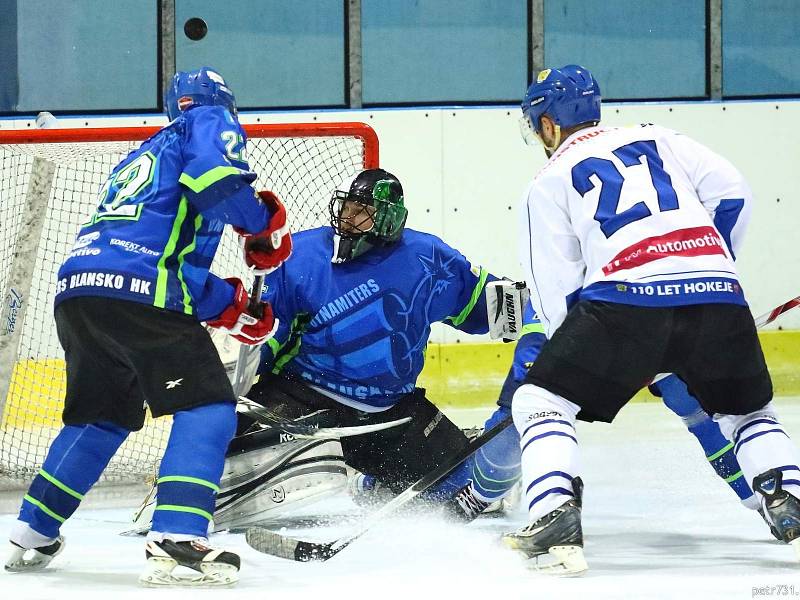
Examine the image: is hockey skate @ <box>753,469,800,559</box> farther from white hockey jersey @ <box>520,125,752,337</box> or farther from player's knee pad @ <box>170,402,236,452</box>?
player's knee pad @ <box>170,402,236,452</box>

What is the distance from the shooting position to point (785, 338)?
19.0 ft

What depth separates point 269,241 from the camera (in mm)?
2547

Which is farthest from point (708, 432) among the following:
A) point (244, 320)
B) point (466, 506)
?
point (244, 320)

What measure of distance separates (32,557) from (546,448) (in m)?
1.07

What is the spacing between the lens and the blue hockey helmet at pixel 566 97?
273 centimetres

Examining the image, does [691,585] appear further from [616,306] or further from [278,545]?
[278,545]

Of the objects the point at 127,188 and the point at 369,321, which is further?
the point at 369,321

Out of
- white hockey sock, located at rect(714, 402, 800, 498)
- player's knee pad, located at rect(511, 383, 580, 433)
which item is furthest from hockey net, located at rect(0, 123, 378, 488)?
white hockey sock, located at rect(714, 402, 800, 498)

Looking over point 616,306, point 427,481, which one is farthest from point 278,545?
point 616,306

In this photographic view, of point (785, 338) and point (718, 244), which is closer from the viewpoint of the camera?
point (718, 244)

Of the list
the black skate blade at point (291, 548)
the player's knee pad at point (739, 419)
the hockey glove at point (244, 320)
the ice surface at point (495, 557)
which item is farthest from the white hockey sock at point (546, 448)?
the hockey glove at point (244, 320)

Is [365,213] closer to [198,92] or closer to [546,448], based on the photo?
[198,92]

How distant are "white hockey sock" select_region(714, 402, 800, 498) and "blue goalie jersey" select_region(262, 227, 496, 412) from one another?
0.95 m

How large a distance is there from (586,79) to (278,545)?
3.84 ft
